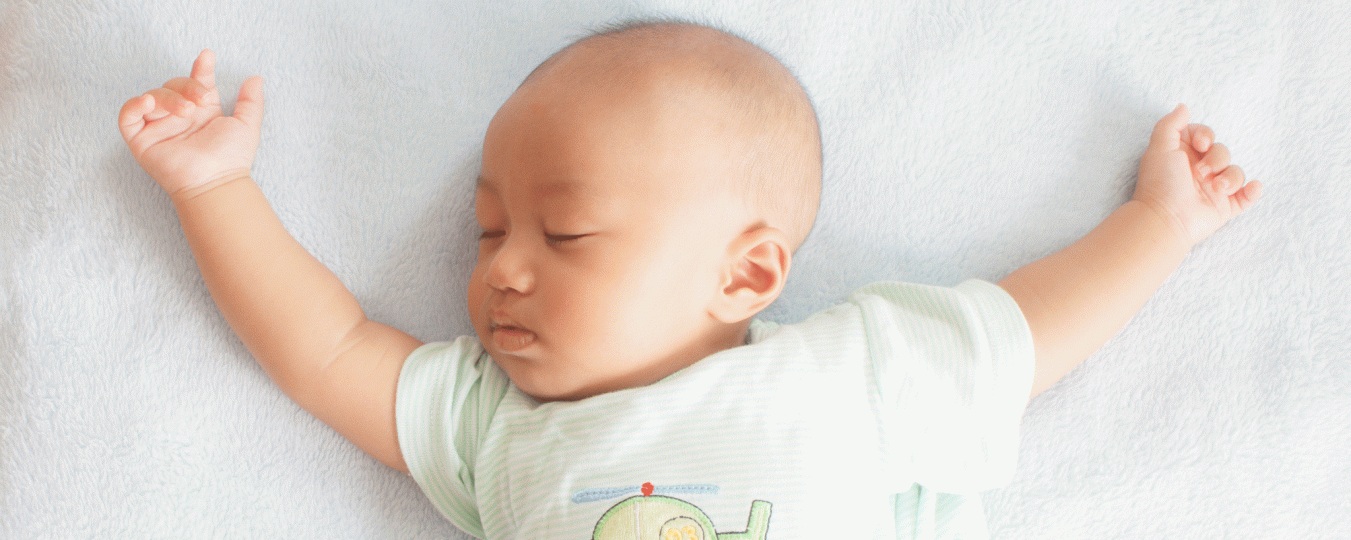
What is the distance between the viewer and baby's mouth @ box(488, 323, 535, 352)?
114 centimetres

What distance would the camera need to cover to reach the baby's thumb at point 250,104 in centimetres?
124

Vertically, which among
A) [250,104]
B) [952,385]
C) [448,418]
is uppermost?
[952,385]

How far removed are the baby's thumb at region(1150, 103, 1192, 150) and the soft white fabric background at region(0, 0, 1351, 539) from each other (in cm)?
4

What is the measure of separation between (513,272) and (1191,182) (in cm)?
98

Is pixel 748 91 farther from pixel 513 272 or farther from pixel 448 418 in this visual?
pixel 448 418

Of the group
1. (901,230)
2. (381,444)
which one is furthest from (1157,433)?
(381,444)

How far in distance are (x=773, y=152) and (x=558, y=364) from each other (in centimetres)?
38

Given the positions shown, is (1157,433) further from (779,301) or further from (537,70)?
(537,70)

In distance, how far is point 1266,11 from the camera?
1449mm

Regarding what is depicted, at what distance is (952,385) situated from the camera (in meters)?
1.17

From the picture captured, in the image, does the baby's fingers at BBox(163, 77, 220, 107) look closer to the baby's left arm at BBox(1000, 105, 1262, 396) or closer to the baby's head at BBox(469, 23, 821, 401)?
the baby's head at BBox(469, 23, 821, 401)

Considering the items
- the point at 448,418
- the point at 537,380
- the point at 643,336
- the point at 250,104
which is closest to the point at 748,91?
the point at 643,336

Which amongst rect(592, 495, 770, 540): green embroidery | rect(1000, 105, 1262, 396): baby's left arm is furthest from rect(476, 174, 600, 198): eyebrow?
rect(1000, 105, 1262, 396): baby's left arm

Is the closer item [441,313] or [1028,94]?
[441,313]
